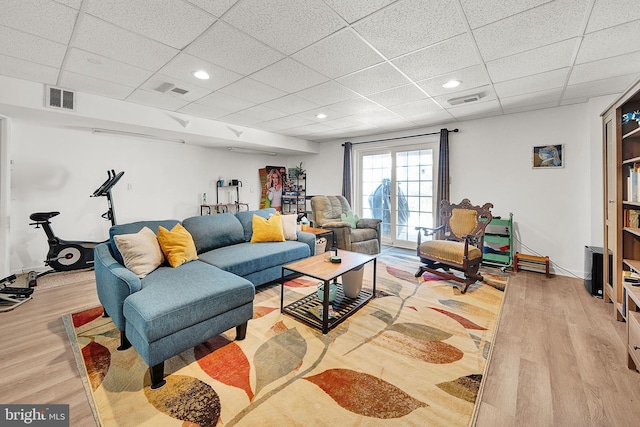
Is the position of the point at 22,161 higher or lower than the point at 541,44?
lower

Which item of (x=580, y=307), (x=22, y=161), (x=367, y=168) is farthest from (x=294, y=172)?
(x=580, y=307)

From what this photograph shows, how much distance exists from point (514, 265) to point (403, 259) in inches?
62.5

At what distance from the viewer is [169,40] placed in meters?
2.21

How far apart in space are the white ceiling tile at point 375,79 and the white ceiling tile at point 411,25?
39 cm

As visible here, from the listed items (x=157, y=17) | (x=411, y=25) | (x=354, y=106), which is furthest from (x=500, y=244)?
(x=157, y=17)

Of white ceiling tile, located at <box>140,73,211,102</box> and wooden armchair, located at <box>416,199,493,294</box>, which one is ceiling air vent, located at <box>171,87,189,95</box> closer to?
white ceiling tile, located at <box>140,73,211,102</box>

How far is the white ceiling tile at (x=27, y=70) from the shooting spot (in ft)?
8.39

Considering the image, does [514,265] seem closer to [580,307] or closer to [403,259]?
[580,307]

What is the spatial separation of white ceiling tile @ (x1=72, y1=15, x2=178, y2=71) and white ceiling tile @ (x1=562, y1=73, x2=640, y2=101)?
14.2ft

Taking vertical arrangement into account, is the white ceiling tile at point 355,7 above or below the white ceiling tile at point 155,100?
below

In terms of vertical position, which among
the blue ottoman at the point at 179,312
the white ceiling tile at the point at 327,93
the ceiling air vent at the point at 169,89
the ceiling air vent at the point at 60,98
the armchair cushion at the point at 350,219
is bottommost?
the blue ottoman at the point at 179,312

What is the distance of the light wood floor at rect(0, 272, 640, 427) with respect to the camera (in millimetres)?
1537

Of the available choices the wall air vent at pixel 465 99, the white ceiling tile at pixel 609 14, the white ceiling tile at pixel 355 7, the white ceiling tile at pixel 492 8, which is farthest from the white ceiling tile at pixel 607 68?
the white ceiling tile at pixel 355 7

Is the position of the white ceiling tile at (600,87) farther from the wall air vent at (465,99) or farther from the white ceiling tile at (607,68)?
the wall air vent at (465,99)
